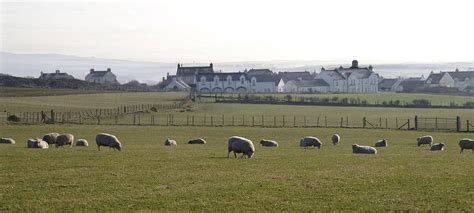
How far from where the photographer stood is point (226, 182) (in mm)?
22766

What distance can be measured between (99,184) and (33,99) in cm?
9555

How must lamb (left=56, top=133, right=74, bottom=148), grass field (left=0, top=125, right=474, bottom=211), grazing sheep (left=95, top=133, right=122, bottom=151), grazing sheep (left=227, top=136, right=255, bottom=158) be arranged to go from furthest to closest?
lamb (left=56, top=133, right=74, bottom=148) < grazing sheep (left=95, top=133, right=122, bottom=151) < grazing sheep (left=227, top=136, right=255, bottom=158) < grass field (left=0, top=125, right=474, bottom=211)

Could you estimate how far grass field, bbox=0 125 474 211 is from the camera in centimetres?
1866

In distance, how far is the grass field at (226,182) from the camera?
18.7m

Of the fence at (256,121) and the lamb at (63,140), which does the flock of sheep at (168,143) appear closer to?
the lamb at (63,140)

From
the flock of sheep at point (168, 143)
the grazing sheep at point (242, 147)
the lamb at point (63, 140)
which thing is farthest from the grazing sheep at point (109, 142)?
the grazing sheep at point (242, 147)

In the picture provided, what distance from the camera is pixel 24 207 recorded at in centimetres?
1794

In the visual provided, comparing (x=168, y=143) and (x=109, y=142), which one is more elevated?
(x=109, y=142)

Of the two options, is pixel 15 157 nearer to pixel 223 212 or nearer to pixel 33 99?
pixel 223 212

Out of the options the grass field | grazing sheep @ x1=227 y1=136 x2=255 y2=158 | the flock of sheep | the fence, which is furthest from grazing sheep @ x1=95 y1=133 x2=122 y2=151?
the fence

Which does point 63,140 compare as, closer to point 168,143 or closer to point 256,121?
point 168,143

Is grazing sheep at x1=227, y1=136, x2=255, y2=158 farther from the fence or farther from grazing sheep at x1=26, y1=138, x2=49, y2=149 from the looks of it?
the fence

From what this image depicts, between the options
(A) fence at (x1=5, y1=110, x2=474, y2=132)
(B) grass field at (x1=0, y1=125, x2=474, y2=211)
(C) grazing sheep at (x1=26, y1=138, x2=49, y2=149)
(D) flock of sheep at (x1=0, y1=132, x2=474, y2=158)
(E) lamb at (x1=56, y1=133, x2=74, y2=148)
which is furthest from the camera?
A: (A) fence at (x1=5, y1=110, x2=474, y2=132)

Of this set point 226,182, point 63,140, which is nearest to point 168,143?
point 63,140
